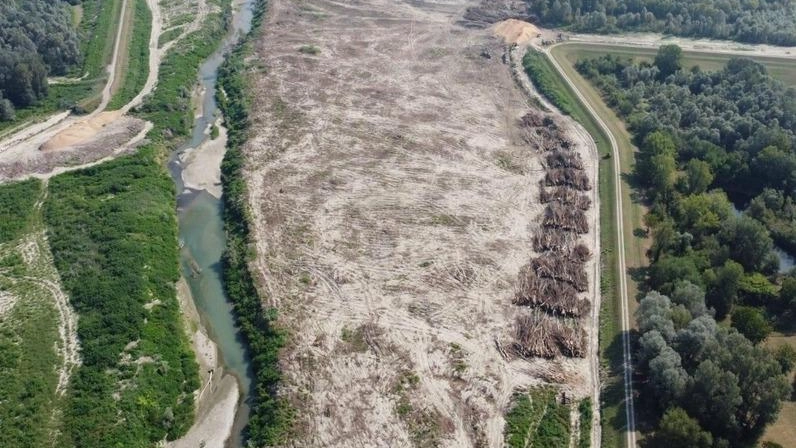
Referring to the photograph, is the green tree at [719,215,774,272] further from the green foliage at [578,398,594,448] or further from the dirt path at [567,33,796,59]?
the dirt path at [567,33,796,59]

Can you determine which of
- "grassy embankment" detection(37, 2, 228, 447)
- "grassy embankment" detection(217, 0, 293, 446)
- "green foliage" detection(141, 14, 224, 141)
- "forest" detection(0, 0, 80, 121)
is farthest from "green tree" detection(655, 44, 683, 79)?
"forest" detection(0, 0, 80, 121)

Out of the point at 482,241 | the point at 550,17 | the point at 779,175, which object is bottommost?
the point at 482,241

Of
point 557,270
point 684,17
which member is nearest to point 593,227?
point 557,270

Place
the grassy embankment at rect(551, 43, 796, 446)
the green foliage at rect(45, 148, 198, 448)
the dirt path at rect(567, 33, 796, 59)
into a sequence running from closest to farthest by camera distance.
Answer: the green foliage at rect(45, 148, 198, 448) < the grassy embankment at rect(551, 43, 796, 446) < the dirt path at rect(567, 33, 796, 59)

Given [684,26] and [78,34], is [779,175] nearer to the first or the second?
[684,26]

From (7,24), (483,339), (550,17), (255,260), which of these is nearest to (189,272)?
(255,260)

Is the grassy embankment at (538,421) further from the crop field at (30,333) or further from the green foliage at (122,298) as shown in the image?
the crop field at (30,333)
